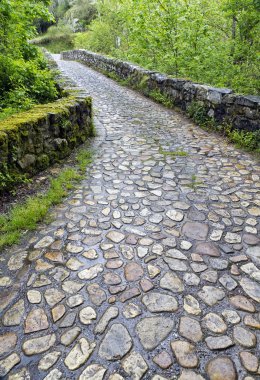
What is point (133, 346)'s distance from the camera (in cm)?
181

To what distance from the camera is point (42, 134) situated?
3977 mm

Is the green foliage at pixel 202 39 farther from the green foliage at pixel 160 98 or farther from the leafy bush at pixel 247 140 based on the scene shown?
the leafy bush at pixel 247 140

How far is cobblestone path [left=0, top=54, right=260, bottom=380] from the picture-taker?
5.68 ft

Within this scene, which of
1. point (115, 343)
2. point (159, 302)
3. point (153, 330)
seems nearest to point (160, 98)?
point (159, 302)

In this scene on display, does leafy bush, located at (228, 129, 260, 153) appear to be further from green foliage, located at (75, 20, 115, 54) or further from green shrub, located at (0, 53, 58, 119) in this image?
green foliage, located at (75, 20, 115, 54)

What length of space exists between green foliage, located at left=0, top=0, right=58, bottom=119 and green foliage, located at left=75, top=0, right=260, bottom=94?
167 inches

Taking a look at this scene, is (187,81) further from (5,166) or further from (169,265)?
Answer: (169,265)

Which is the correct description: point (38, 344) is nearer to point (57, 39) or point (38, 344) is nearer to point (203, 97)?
point (203, 97)

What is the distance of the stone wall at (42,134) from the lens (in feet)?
11.0

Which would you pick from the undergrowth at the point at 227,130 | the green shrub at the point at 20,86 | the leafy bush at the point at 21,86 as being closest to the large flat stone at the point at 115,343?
the green shrub at the point at 20,86

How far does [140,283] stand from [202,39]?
26.6 ft

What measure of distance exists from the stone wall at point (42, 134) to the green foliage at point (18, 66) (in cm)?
52

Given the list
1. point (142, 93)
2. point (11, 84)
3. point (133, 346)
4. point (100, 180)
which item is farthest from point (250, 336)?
point (142, 93)

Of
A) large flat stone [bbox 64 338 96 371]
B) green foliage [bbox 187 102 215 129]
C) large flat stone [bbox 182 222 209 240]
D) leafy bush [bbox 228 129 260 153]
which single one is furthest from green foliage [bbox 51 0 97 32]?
large flat stone [bbox 64 338 96 371]
